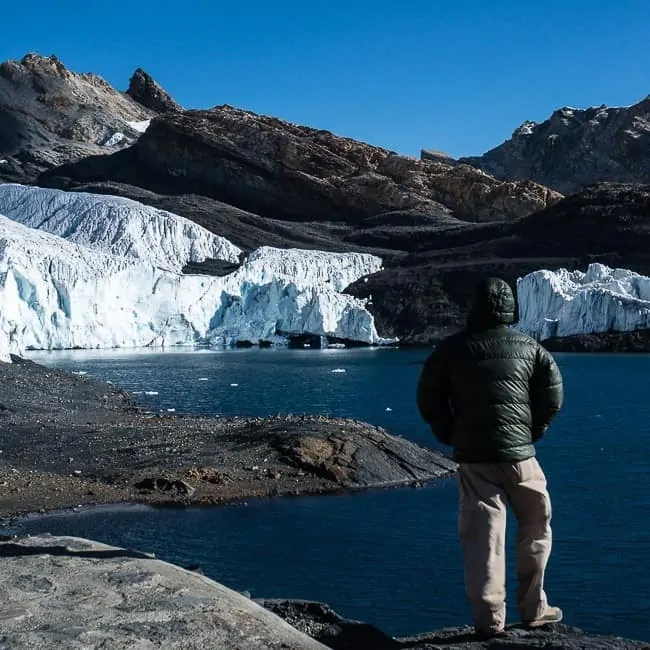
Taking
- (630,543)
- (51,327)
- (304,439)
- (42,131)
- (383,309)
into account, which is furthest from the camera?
(42,131)

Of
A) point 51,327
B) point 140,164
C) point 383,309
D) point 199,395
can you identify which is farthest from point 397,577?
point 140,164

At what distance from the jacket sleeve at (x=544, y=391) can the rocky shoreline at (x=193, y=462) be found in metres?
10.9

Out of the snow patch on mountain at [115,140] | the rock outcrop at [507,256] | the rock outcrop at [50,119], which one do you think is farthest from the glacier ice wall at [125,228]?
the snow patch on mountain at [115,140]

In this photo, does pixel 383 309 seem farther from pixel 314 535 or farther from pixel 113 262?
pixel 314 535

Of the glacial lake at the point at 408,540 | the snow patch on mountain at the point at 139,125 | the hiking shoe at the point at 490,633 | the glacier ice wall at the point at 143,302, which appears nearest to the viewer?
the hiking shoe at the point at 490,633

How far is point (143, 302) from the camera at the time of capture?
2665 inches

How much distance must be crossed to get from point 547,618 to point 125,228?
83603mm

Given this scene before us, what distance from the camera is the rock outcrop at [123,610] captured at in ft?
14.7

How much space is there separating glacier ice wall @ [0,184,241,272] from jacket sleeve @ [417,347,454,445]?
7936cm

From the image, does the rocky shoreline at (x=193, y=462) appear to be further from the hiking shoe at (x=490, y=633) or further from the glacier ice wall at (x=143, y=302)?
the glacier ice wall at (x=143, y=302)

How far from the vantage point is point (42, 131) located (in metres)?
149

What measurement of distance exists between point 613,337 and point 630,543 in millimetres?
53930

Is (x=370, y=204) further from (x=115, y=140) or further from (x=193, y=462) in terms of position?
(x=193, y=462)

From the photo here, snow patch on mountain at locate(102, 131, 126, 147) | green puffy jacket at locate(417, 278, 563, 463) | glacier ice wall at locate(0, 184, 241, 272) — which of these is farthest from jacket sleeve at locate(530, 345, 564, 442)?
snow patch on mountain at locate(102, 131, 126, 147)
